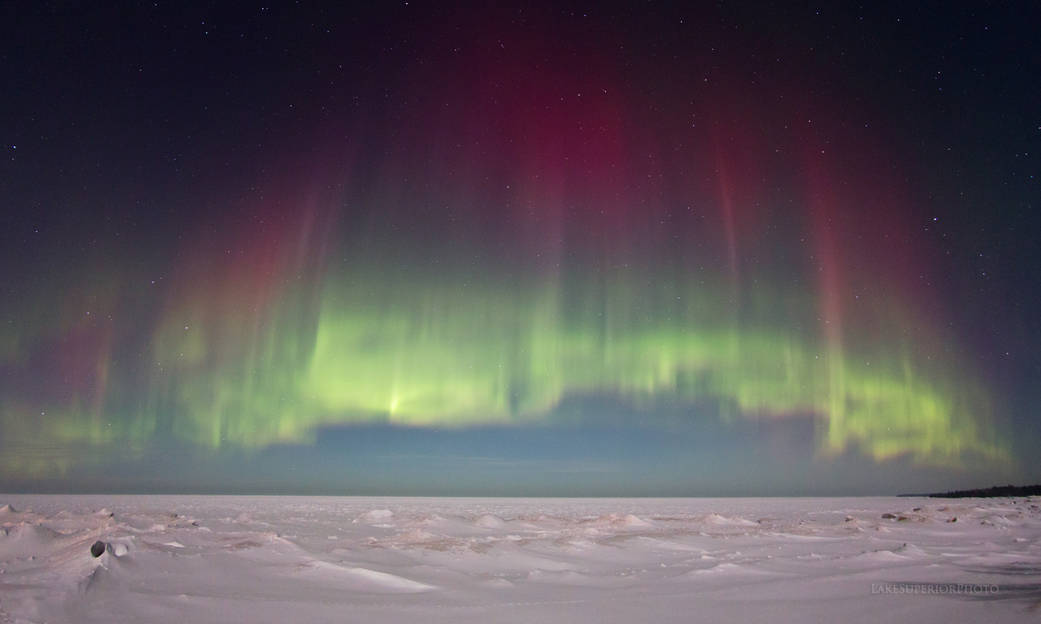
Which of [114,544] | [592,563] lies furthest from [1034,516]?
[114,544]

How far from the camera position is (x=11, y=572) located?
9.71 metres

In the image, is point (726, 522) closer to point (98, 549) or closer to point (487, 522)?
point (487, 522)

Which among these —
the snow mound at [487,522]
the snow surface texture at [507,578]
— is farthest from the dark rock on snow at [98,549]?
the snow mound at [487,522]

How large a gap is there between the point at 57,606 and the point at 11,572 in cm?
321

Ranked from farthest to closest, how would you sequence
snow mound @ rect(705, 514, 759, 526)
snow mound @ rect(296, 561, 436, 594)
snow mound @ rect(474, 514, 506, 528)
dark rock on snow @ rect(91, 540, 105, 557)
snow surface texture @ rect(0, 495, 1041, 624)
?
1. snow mound @ rect(705, 514, 759, 526)
2. snow mound @ rect(474, 514, 506, 528)
3. dark rock on snow @ rect(91, 540, 105, 557)
4. snow mound @ rect(296, 561, 436, 594)
5. snow surface texture @ rect(0, 495, 1041, 624)

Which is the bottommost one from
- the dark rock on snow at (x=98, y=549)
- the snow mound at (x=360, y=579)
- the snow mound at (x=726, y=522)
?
the snow mound at (x=726, y=522)

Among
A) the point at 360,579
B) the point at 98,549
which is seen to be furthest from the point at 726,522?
the point at 98,549

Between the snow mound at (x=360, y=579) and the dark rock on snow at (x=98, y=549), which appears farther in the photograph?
the dark rock on snow at (x=98, y=549)

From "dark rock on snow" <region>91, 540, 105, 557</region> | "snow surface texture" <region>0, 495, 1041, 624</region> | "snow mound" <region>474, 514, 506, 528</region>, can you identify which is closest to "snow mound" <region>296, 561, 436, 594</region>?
"snow surface texture" <region>0, 495, 1041, 624</region>

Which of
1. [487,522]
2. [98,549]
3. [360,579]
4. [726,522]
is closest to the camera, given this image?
[360,579]

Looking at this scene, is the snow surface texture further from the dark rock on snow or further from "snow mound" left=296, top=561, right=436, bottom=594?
the dark rock on snow

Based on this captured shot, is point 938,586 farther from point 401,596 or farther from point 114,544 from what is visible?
point 114,544

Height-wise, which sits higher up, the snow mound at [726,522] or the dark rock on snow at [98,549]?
the dark rock on snow at [98,549]

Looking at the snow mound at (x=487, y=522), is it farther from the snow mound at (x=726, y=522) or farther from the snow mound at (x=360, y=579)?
the snow mound at (x=360, y=579)
